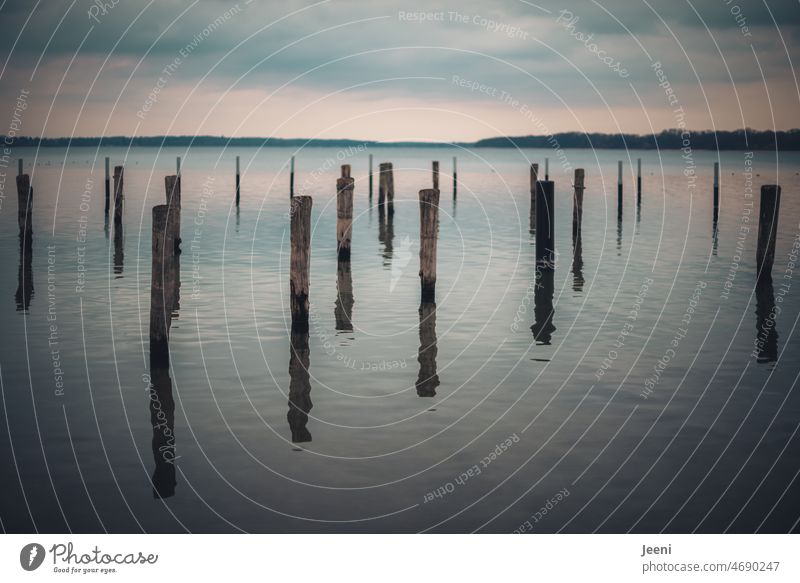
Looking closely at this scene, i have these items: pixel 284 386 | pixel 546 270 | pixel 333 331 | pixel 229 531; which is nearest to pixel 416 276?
pixel 546 270

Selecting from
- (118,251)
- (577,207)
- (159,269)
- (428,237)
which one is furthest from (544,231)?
(118,251)

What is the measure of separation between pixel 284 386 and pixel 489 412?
300 cm

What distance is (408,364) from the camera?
14.0 m

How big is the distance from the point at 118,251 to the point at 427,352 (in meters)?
16.3

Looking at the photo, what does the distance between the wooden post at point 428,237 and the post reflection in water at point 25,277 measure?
7.97 m

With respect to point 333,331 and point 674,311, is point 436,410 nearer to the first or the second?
point 333,331

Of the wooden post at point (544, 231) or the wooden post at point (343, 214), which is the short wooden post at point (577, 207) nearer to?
the wooden post at point (544, 231)

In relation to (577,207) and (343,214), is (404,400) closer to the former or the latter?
(343,214)

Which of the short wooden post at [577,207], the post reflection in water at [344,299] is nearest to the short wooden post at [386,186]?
the short wooden post at [577,207]

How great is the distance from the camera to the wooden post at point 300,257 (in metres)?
15.2

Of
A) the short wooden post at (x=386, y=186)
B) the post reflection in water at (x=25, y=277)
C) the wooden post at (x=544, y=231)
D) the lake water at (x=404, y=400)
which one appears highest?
the short wooden post at (x=386, y=186)

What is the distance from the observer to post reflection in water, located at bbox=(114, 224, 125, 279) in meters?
24.1

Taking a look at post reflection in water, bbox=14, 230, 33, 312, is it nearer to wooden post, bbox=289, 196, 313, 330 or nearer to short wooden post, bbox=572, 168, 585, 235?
wooden post, bbox=289, 196, 313, 330

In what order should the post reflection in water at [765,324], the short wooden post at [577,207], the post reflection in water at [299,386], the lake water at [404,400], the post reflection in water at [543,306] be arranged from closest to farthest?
the lake water at [404,400], the post reflection in water at [299,386], the post reflection in water at [765,324], the post reflection in water at [543,306], the short wooden post at [577,207]
